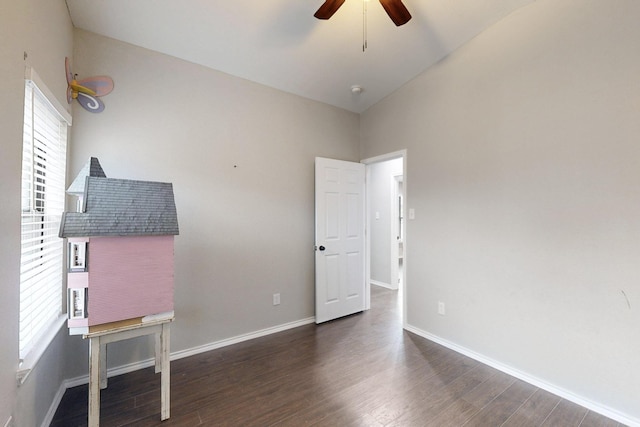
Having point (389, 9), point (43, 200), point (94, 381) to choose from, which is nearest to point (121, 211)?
point (43, 200)

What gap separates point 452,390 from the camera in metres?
2.08

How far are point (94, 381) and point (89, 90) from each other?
2022 mm

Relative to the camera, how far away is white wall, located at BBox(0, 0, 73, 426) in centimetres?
117

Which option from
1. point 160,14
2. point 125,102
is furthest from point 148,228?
point 160,14

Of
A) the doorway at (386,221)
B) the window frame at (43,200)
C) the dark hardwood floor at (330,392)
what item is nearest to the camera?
the window frame at (43,200)

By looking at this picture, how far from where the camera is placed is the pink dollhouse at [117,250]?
1523mm

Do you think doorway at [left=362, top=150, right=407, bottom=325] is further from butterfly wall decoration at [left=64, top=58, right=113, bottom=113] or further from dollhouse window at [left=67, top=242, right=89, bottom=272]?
dollhouse window at [left=67, top=242, right=89, bottom=272]

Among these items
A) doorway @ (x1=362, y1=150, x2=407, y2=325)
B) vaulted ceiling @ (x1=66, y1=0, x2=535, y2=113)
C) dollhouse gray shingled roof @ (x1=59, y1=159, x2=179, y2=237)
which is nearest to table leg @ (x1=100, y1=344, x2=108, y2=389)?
dollhouse gray shingled roof @ (x1=59, y1=159, x2=179, y2=237)

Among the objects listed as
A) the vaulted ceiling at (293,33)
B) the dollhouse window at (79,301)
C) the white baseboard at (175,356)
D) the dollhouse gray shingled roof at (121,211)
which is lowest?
the white baseboard at (175,356)

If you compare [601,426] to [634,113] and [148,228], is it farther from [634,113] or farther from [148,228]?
[148,228]

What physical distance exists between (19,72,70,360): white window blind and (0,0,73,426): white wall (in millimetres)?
154

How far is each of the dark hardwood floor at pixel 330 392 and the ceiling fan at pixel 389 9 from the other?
8.70 feet

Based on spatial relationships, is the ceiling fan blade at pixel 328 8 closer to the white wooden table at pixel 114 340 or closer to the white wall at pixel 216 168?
the white wall at pixel 216 168

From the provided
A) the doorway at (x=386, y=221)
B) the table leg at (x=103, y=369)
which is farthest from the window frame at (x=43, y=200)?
the doorway at (x=386, y=221)
